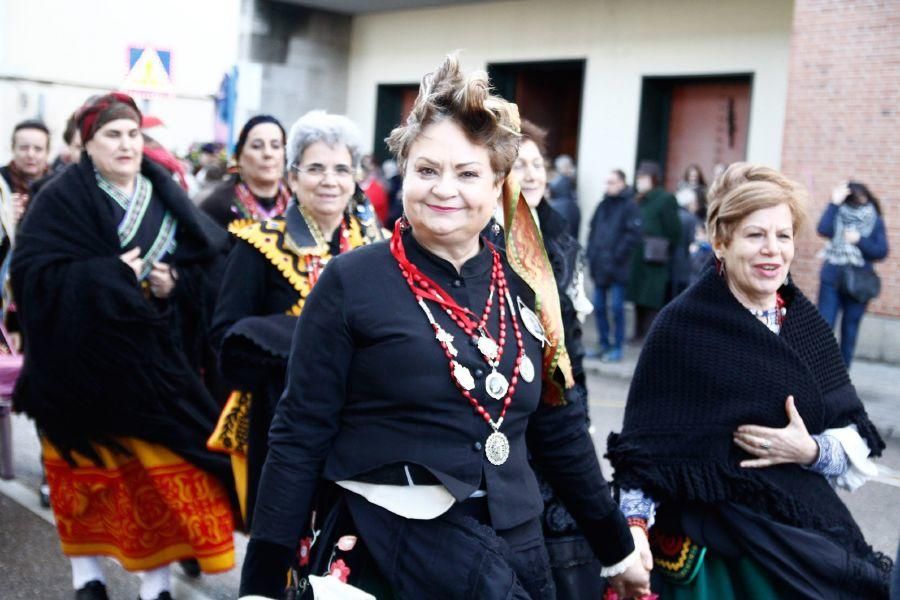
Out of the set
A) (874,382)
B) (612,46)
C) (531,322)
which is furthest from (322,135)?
(612,46)

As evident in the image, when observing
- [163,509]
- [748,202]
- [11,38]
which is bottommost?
[163,509]

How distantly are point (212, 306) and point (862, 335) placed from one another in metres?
9.14

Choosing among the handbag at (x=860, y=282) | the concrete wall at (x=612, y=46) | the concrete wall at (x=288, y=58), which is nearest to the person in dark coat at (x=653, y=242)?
the handbag at (x=860, y=282)

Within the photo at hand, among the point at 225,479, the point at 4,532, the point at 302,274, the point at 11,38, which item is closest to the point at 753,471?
the point at 302,274

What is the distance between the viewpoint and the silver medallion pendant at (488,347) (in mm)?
2471

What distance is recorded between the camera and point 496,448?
2449mm

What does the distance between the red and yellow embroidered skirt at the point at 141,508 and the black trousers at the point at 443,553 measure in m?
2.20

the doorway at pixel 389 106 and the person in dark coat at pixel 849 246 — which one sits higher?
the doorway at pixel 389 106

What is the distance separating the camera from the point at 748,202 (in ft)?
10.6

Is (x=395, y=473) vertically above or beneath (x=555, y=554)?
above

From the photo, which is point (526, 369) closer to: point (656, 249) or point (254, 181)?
point (254, 181)

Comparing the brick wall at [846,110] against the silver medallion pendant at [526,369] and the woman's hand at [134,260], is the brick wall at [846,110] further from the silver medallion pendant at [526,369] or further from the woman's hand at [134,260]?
the silver medallion pendant at [526,369]

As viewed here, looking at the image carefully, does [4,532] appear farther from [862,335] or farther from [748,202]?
[862,335]

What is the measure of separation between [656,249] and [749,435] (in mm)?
9074
